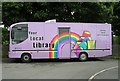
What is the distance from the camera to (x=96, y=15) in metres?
28.2

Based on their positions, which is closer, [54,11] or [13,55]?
[13,55]

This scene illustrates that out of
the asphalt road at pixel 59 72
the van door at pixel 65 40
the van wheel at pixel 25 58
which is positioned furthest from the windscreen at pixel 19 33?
the van door at pixel 65 40

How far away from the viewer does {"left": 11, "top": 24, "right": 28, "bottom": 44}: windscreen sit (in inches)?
919

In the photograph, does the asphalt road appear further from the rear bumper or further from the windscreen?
the windscreen

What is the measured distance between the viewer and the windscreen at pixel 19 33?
919 inches

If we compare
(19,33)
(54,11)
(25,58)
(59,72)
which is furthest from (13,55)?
(59,72)

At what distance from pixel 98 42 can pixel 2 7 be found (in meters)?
8.91

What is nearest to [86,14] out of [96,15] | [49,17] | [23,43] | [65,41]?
[96,15]

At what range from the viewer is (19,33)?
920 inches

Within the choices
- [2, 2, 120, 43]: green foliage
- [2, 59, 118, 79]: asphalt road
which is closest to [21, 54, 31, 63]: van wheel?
[2, 59, 118, 79]: asphalt road

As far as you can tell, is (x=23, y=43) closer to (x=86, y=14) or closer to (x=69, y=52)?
(x=69, y=52)

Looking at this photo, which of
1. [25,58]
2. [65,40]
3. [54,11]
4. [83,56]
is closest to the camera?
[25,58]

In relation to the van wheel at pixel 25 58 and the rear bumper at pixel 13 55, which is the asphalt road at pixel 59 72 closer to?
the van wheel at pixel 25 58

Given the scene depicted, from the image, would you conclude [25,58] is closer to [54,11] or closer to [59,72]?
[54,11]
